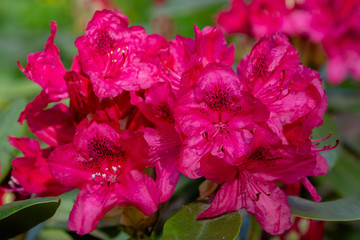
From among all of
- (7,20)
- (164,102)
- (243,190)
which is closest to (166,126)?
(164,102)

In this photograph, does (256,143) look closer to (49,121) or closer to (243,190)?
(243,190)

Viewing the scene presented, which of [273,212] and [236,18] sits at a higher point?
[236,18]

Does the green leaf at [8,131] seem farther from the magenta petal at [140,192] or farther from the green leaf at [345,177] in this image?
the green leaf at [345,177]

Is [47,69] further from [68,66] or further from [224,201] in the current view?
[68,66]

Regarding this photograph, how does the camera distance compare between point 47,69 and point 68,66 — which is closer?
point 47,69

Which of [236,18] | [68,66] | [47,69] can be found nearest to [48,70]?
[47,69]

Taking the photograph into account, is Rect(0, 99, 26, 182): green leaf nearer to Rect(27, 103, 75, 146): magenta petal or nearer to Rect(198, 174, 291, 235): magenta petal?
Rect(27, 103, 75, 146): magenta petal

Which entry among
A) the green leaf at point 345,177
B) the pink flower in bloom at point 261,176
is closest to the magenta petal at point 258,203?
the pink flower in bloom at point 261,176
